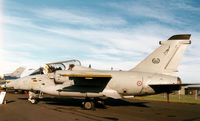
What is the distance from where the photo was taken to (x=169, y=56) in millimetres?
14547

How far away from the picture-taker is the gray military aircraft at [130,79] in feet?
44.0

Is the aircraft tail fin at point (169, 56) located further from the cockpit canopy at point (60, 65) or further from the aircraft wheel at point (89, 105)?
the cockpit canopy at point (60, 65)

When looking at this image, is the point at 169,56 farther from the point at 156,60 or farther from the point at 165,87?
the point at 165,87

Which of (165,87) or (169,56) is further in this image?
(169,56)

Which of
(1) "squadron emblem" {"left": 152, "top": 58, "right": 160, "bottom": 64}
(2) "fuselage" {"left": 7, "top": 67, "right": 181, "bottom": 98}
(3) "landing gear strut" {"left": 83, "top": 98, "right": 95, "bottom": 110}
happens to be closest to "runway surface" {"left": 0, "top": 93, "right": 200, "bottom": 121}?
(3) "landing gear strut" {"left": 83, "top": 98, "right": 95, "bottom": 110}

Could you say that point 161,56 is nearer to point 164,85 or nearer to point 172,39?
point 172,39

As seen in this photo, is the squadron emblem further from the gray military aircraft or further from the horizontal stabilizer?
the horizontal stabilizer

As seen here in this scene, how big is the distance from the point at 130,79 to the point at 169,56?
382cm

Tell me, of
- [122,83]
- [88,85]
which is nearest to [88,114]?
[88,85]

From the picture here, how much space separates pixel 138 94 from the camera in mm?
13898

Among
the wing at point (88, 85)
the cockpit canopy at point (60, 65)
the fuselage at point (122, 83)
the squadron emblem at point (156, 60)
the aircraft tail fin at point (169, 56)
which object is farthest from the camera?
the cockpit canopy at point (60, 65)

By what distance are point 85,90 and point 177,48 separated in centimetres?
802

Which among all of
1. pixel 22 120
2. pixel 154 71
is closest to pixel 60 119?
pixel 22 120

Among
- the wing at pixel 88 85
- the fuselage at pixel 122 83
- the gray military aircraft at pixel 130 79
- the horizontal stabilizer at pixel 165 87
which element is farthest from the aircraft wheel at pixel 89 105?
the horizontal stabilizer at pixel 165 87
